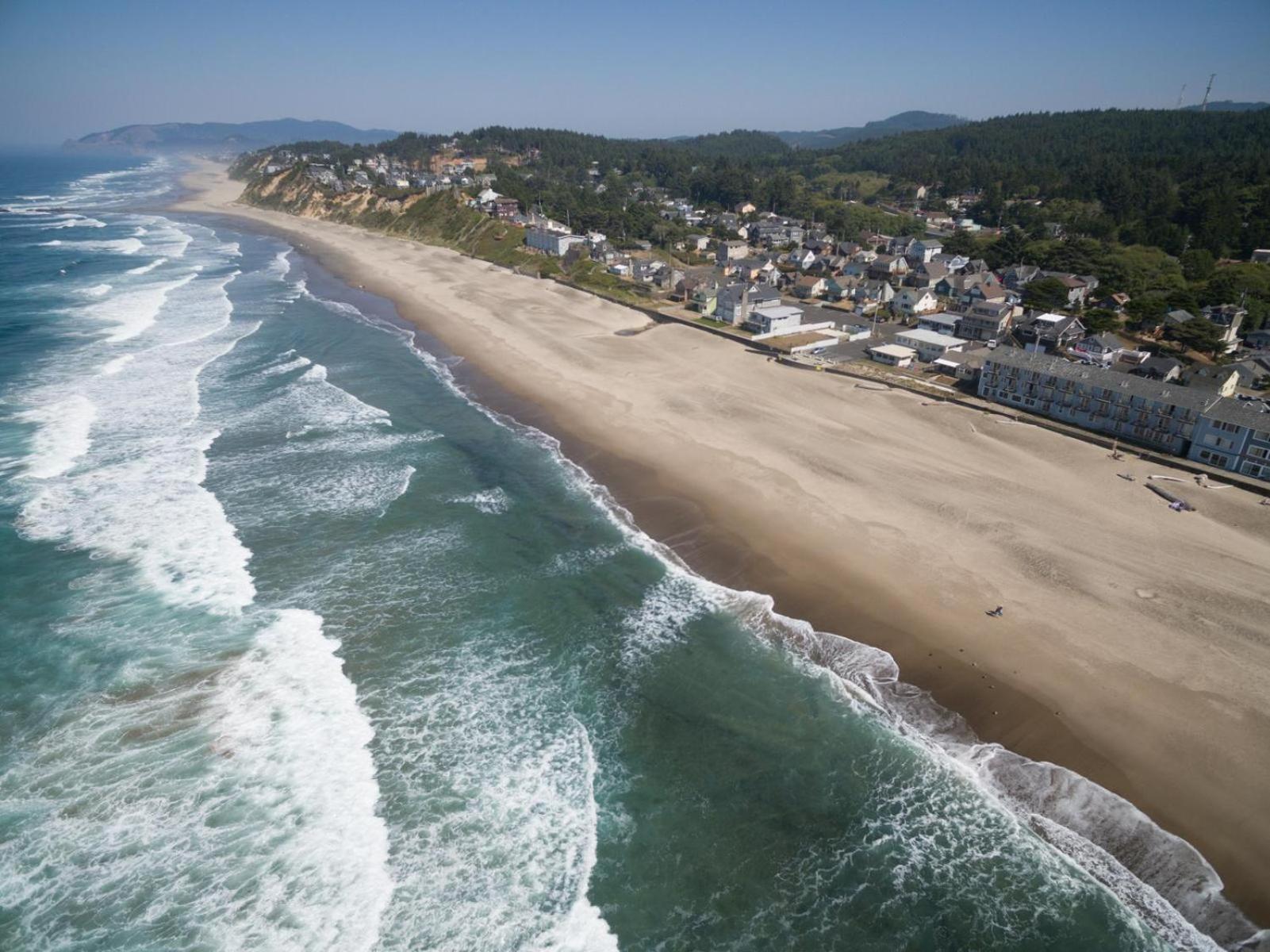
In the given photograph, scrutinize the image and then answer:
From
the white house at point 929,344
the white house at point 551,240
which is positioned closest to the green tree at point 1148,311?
the white house at point 929,344

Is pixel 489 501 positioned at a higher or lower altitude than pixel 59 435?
lower

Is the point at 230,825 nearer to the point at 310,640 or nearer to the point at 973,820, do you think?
the point at 310,640

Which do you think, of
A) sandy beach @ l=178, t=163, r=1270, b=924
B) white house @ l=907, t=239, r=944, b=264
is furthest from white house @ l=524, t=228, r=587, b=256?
sandy beach @ l=178, t=163, r=1270, b=924

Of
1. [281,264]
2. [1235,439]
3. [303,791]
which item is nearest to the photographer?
[303,791]

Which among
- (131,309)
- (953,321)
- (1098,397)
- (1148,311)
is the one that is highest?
(1148,311)

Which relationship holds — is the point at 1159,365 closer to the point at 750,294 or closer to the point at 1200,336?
the point at 1200,336

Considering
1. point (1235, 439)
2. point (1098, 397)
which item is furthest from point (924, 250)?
point (1235, 439)

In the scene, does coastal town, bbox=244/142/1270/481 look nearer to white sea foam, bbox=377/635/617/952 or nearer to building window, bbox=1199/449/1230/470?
building window, bbox=1199/449/1230/470
